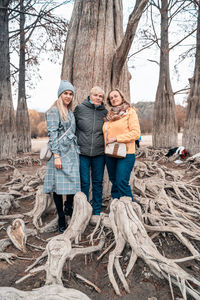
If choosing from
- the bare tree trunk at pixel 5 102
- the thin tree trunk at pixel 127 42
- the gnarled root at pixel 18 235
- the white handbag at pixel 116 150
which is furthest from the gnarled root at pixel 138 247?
the bare tree trunk at pixel 5 102

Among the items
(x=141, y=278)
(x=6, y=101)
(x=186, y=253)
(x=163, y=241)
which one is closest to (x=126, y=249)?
(x=141, y=278)

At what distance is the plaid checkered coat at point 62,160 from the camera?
2662mm

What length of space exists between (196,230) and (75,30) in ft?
11.3

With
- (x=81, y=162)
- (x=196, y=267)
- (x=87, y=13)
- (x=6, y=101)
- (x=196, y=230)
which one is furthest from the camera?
(x=6, y=101)

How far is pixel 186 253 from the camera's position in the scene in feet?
7.61

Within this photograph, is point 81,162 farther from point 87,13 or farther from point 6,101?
point 6,101

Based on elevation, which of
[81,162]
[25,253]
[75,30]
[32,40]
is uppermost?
[32,40]

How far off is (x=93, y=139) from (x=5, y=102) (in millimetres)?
6834

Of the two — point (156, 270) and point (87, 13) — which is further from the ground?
point (87, 13)

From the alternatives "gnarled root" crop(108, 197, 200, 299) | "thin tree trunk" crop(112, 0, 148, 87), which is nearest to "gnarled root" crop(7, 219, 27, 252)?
"gnarled root" crop(108, 197, 200, 299)

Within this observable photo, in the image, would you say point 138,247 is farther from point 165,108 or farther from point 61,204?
point 165,108

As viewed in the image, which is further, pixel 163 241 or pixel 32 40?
pixel 32 40

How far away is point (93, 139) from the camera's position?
2.90m

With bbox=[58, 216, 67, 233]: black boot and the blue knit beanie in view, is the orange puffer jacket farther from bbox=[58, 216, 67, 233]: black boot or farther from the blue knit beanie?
bbox=[58, 216, 67, 233]: black boot
